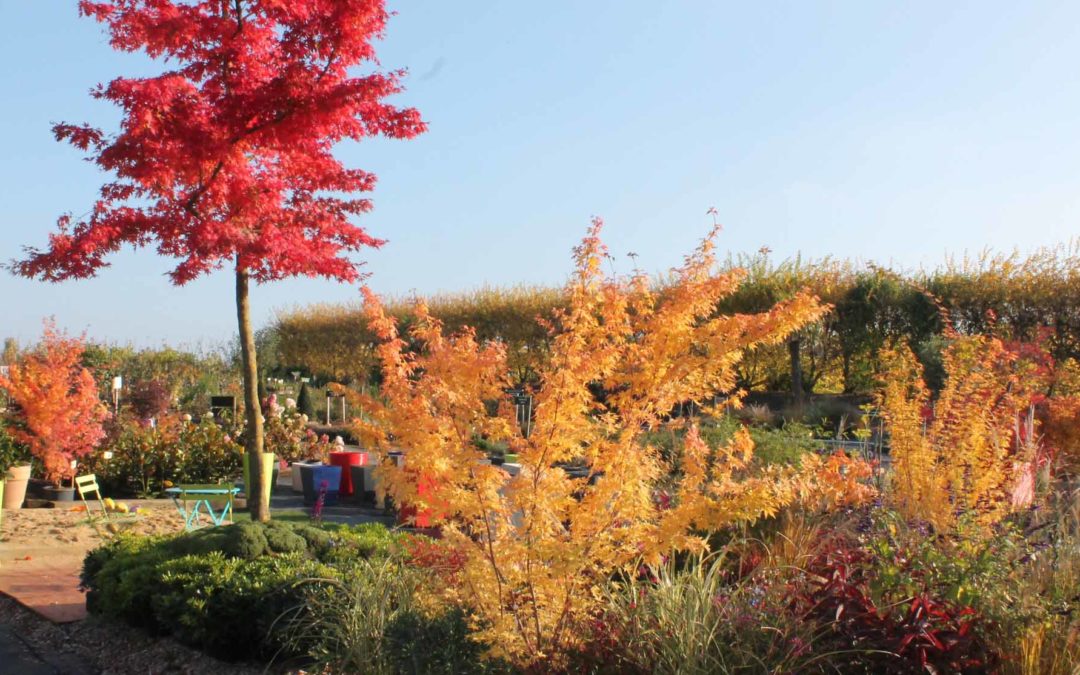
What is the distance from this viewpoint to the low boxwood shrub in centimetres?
484

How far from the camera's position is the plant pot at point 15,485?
10469 millimetres

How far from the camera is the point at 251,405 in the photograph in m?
6.72

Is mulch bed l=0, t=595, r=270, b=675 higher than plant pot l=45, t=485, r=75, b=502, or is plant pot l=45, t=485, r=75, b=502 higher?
plant pot l=45, t=485, r=75, b=502

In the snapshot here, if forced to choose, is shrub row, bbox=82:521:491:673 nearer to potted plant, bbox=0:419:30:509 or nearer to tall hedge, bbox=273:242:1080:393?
potted plant, bbox=0:419:30:509

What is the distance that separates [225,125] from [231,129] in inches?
1.9

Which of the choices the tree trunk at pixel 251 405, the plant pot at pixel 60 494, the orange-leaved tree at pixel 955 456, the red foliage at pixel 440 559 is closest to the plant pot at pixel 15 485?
the plant pot at pixel 60 494

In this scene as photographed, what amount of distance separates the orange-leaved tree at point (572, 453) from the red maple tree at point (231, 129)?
2850mm

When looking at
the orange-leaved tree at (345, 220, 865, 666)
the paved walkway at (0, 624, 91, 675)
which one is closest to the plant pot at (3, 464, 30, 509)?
the paved walkway at (0, 624, 91, 675)

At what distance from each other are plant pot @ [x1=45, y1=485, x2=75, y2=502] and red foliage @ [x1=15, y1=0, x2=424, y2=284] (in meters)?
5.20

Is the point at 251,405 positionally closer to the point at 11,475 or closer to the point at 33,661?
the point at 33,661

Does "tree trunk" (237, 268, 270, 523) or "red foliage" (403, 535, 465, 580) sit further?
"tree trunk" (237, 268, 270, 523)

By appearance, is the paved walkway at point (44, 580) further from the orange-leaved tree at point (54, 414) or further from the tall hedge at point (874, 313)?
the tall hedge at point (874, 313)

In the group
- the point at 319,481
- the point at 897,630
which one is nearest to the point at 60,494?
the point at 319,481

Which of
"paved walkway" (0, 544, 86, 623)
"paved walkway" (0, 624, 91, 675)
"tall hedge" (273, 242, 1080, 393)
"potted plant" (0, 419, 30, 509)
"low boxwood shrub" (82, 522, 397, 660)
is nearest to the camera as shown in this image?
"low boxwood shrub" (82, 522, 397, 660)
